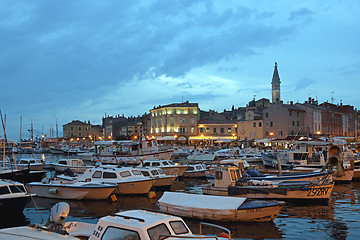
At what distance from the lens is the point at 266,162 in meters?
47.4

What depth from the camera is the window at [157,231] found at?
810cm

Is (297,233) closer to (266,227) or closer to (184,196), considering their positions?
(266,227)

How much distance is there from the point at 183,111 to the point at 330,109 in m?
→ 35.9

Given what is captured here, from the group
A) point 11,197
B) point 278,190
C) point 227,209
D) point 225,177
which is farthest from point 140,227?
point 225,177

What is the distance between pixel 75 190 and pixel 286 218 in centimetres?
1197

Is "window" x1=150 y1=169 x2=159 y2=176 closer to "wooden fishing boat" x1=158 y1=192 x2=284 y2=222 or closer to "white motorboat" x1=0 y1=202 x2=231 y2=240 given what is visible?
"wooden fishing boat" x1=158 y1=192 x2=284 y2=222

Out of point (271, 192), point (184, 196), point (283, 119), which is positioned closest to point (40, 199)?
point (184, 196)

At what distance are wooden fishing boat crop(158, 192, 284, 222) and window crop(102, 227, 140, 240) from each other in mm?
8810

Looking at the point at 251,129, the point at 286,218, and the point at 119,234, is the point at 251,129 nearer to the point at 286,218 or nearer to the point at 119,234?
the point at 286,218

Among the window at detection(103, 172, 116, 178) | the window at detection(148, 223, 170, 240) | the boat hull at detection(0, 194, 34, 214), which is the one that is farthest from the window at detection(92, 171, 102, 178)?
the window at detection(148, 223, 170, 240)

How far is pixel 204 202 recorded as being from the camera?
55.9 feet

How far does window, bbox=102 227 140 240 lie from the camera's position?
26.4 feet

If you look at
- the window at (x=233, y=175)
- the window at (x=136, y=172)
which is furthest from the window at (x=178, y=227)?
the window at (x=136, y=172)

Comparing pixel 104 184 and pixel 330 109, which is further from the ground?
pixel 330 109
